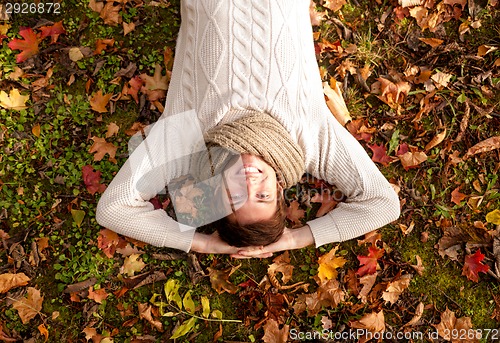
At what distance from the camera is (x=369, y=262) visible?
378 centimetres

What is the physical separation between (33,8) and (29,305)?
2.64m

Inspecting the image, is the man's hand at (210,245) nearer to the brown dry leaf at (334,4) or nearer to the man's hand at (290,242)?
the man's hand at (290,242)

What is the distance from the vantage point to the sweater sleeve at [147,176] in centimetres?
314

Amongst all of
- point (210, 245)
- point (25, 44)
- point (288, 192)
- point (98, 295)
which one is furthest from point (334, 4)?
point (98, 295)

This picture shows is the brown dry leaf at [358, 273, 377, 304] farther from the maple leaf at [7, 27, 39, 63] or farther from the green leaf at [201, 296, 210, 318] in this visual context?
the maple leaf at [7, 27, 39, 63]

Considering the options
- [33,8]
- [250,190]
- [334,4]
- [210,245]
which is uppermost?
[334,4]

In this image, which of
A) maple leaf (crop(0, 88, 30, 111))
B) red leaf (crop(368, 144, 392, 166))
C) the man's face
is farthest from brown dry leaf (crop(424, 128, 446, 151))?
maple leaf (crop(0, 88, 30, 111))

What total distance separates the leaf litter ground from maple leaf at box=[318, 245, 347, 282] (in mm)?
19

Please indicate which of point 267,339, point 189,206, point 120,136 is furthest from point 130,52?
point 267,339

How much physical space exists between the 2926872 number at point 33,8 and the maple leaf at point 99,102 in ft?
2.92

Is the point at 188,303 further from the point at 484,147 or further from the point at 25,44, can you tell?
the point at 484,147

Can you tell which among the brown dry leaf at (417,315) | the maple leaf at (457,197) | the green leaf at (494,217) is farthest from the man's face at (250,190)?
the green leaf at (494,217)

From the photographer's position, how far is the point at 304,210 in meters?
3.88

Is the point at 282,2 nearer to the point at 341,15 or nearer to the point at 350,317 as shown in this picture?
the point at 341,15
